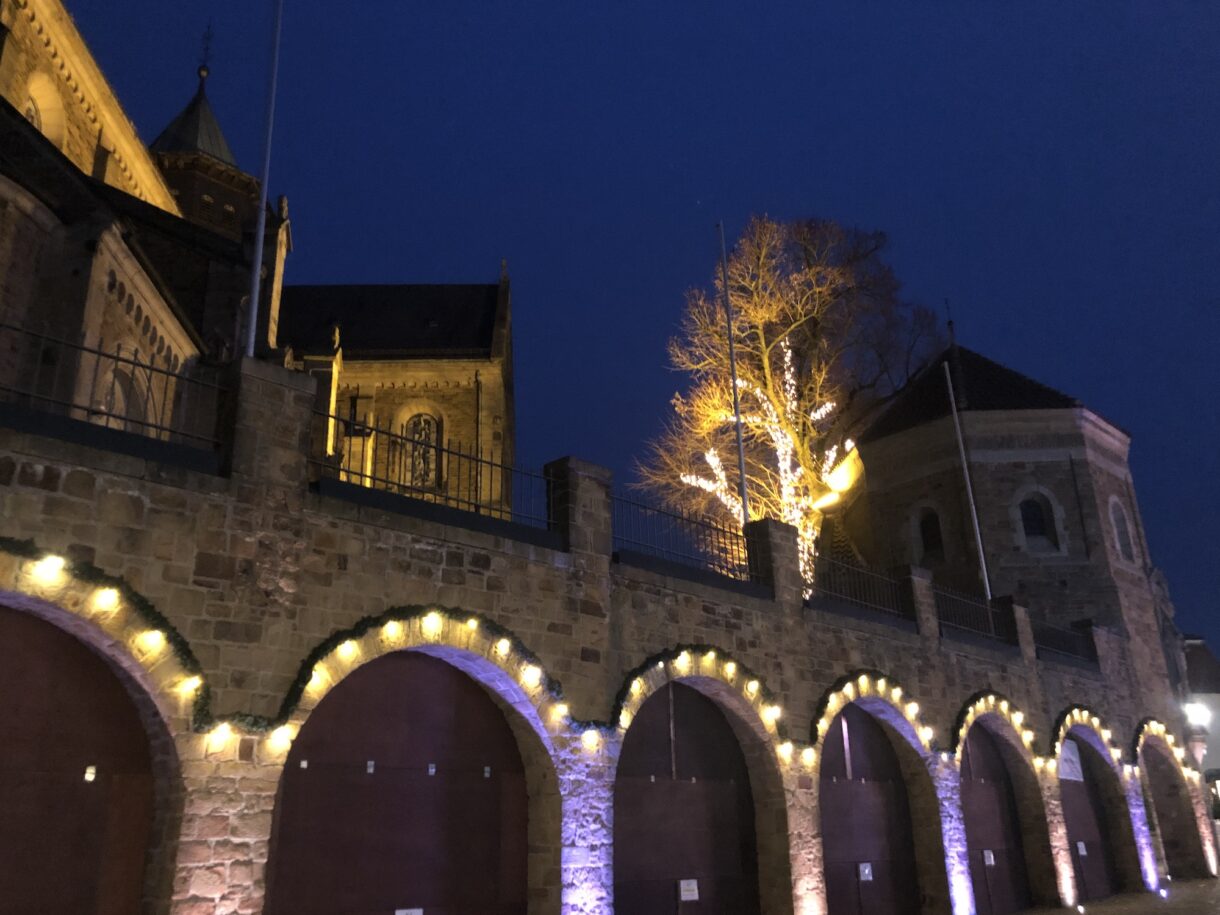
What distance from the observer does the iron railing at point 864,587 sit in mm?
16003

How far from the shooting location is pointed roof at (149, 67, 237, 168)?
36.5m

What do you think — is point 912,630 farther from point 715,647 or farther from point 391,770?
point 391,770

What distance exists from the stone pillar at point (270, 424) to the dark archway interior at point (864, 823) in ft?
30.8

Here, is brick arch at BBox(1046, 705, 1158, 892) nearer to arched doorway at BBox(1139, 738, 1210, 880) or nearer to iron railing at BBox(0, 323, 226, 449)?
arched doorway at BBox(1139, 738, 1210, 880)

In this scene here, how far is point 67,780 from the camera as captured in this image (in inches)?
299

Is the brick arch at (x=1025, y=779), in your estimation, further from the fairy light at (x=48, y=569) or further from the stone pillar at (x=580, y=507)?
the fairy light at (x=48, y=569)

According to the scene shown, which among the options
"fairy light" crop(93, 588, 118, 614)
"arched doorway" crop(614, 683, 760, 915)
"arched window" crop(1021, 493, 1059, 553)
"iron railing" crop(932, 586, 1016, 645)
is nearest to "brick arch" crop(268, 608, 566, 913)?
"arched doorway" crop(614, 683, 760, 915)

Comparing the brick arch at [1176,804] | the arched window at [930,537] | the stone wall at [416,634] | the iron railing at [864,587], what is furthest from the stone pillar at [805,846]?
the arched window at [930,537]

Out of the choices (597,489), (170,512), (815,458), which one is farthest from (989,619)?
(170,512)

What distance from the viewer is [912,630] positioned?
54.2 feet

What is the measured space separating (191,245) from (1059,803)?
2087cm

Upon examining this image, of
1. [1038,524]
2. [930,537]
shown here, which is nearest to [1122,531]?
[1038,524]

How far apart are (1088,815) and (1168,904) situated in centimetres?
334

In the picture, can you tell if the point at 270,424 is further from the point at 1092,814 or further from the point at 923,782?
the point at 1092,814
